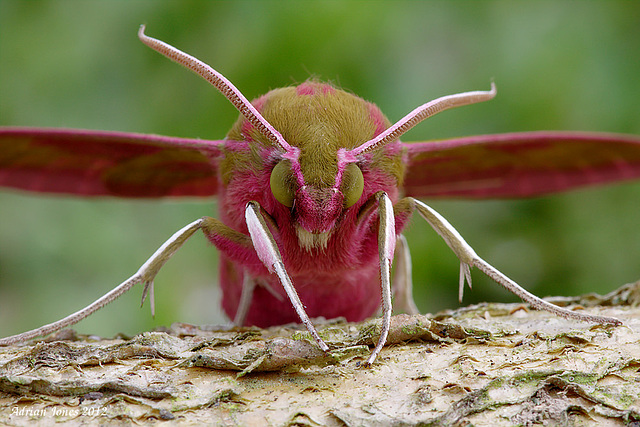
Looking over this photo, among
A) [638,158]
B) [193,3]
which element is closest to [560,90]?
[638,158]

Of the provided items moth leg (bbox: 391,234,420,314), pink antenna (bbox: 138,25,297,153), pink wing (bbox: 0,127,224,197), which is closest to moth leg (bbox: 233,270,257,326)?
pink wing (bbox: 0,127,224,197)

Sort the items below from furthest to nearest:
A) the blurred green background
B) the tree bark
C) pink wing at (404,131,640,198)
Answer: the blurred green background < pink wing at (404,131,640,198) < the tree bark

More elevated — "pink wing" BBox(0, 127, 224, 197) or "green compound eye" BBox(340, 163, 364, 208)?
"pink wing" BBox(0, 127, 224, 197)

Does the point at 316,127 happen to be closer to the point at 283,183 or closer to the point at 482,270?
the point at 283,183

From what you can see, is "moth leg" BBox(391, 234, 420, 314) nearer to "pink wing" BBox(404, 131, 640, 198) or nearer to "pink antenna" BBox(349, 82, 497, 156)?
"pink wing" BBox(404, 131, 640, 198)

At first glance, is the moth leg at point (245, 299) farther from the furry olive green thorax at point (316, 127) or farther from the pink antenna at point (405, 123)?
the pink antenna at point (405, 123)

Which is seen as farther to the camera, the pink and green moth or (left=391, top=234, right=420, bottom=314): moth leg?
(left=391, top=234, right=420, bottom=314): moth leg

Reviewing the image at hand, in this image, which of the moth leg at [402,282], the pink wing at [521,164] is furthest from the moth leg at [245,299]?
the pink wing at [521,164]
